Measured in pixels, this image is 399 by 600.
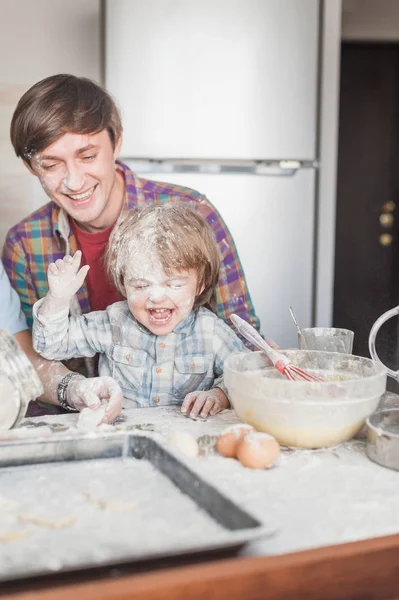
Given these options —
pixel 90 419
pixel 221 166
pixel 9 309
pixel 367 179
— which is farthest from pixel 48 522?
pixel 367 179

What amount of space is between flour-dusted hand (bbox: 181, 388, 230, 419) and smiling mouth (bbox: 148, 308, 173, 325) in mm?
160

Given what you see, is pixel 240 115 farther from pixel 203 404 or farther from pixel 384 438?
pixel 384 438

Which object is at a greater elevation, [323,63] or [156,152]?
[323,63]

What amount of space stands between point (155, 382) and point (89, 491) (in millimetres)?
582

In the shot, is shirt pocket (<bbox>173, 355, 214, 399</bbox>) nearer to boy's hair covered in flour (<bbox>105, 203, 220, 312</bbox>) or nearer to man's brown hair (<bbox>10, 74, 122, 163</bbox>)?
boy's hair covered in flour (<bbox>105, 203, 220, 312</bbox>)

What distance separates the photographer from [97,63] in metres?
2.55

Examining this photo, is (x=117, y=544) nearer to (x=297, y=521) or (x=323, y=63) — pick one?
(x=297, y=521)

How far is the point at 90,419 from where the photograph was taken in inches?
39.7

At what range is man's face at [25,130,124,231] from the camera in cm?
144

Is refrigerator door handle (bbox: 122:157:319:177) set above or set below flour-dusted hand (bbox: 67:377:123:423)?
above

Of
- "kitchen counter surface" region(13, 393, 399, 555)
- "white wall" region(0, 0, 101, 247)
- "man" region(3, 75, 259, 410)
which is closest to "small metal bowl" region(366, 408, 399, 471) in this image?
"kitchen counter surface" region(13, 393, 399, 555)

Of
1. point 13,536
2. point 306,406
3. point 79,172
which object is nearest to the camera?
point 13,536

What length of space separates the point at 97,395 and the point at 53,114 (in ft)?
A: 1.98

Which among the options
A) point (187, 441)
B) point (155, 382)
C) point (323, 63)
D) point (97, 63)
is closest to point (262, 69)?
point (323, 63)
